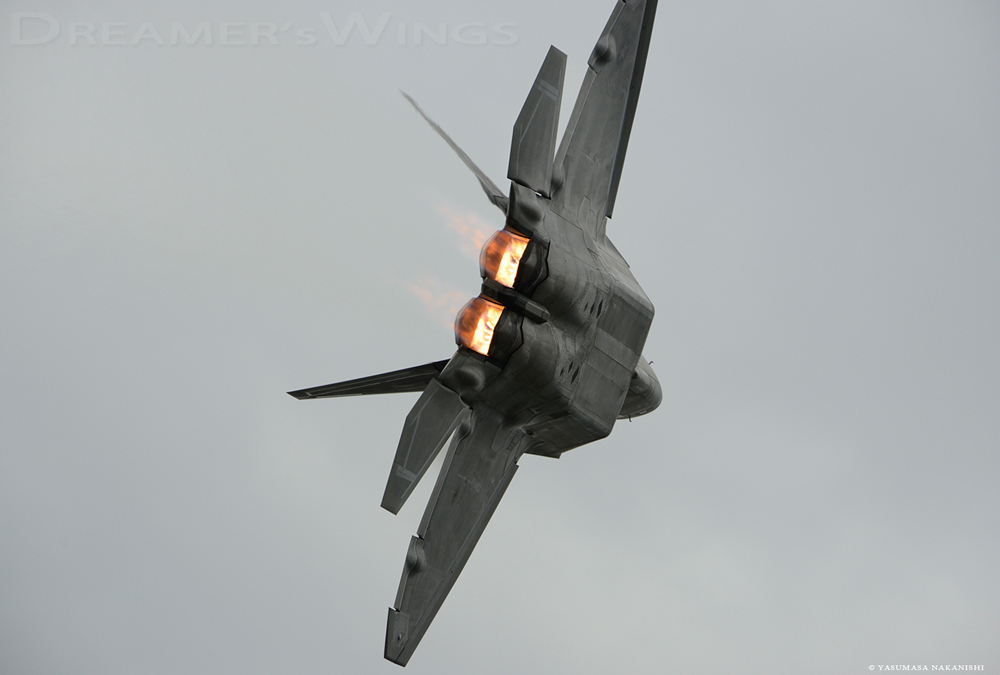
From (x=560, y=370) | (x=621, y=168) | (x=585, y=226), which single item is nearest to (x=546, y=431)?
(x=560, y=370)

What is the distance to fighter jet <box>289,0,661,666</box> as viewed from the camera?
757 inches

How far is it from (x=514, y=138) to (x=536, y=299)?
3.26 meters

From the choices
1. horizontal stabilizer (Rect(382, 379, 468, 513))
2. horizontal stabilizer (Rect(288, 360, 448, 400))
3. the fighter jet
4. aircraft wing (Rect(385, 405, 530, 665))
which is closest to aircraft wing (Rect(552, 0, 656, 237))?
the fighter jet

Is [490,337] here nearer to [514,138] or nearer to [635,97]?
[514,138]

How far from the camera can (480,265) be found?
19844 mm

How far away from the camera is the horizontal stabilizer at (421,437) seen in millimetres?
17594

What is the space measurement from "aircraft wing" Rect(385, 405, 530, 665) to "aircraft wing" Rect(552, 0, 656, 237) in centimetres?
527

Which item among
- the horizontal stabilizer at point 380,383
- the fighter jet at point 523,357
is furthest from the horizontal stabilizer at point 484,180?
the horizontal stabilizer at point 380,383

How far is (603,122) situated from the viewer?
925 inches

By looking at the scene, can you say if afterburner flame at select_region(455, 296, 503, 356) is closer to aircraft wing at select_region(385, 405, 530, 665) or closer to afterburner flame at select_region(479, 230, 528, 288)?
afterburner flame at select_region(479, 230, 528, 288)

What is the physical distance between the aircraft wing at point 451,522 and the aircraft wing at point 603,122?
5.27 meters

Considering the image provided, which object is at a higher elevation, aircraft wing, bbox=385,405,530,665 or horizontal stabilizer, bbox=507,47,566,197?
horizontal stabilizer, bbox=507,47,566,197

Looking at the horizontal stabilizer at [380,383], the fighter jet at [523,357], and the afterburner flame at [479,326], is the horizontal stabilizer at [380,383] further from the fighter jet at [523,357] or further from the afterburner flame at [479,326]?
the afterburner flame at [479,326]

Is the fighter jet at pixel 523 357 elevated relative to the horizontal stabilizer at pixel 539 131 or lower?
lower
